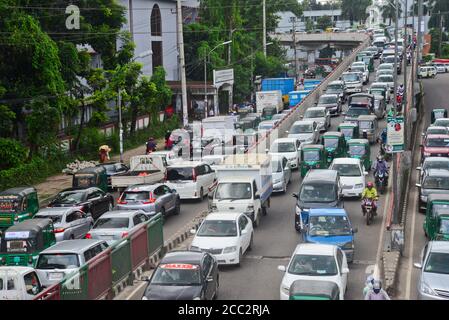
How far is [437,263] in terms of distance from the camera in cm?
1900

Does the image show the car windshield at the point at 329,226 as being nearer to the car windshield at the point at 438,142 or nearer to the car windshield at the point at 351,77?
the car windshield at the point at 438,142

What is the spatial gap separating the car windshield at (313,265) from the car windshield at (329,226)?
3.81 m

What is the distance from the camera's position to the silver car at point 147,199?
28.9m

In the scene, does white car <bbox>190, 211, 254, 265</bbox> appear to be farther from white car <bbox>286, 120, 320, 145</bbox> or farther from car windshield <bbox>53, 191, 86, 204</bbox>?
white car <bbox>286, 120, 320, 145</bbox>

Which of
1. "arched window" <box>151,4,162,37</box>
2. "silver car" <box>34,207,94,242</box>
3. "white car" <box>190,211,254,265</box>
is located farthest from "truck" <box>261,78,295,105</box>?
"white car" <box>190,211,254,265</box>

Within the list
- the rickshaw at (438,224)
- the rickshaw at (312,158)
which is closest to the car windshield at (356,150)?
the rickshaw at (312,158)

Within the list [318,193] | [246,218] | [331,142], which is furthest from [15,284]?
[331,142]

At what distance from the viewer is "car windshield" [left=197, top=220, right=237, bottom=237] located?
76.1 ft

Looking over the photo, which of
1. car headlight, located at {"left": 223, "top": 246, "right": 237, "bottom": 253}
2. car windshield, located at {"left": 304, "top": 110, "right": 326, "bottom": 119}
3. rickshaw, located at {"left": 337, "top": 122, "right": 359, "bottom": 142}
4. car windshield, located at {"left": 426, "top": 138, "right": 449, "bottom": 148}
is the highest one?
car windshield, located at {"left": 304, "top": 110, "right": 326, "bottom": 119}

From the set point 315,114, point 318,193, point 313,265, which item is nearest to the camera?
point 313,265

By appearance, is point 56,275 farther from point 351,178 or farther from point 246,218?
point 351,178

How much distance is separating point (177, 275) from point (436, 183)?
50.8 feet

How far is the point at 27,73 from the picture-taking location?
41469 mm

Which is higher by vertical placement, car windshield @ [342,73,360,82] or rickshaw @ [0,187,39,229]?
car windshield @ [342,73,360,82]
